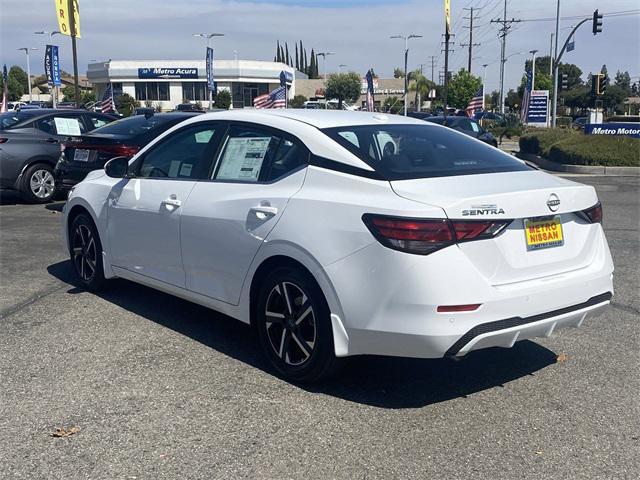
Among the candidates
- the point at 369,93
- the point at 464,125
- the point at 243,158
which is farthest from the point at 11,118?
the point at 369,93

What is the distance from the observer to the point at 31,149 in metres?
12.0

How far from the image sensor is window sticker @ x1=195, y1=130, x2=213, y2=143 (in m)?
5.14

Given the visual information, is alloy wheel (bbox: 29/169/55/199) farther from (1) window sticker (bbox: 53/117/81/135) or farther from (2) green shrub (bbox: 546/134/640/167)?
(2) green shrub (bbox: 546/134/640/167)

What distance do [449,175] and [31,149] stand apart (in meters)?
9.68

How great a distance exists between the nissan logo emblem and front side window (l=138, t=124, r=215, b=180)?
2319 mm

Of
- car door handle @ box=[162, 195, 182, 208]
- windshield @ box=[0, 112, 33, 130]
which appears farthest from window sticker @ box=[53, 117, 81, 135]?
A: car door handle @ box=[162, 195, 182, 208]

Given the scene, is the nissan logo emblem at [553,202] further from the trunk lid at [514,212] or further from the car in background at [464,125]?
the car in background at [464,125]

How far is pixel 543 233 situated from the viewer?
3982 millimetres

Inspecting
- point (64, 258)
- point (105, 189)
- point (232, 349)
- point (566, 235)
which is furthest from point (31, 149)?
point (566, 235)

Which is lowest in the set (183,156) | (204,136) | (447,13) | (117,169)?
(117,169)

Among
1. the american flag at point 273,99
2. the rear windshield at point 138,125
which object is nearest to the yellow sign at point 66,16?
the american flag at point 273,99

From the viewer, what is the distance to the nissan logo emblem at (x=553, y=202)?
3982mm

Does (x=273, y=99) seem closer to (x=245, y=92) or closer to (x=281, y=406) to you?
(x=281, y=406)

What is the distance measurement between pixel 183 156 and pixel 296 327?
182 centimetres
